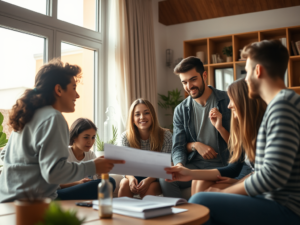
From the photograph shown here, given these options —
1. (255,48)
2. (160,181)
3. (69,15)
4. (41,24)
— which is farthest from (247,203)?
(69,15)

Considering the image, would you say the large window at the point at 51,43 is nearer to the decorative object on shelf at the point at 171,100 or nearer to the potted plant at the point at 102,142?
the potted plant at the point at 102,142

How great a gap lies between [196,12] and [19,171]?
4.22m

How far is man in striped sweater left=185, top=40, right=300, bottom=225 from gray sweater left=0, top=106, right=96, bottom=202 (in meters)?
0.60

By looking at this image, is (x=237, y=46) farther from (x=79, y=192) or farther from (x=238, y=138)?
(x=79, y=192)

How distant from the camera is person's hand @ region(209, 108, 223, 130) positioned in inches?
95.7

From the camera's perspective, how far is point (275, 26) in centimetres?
466

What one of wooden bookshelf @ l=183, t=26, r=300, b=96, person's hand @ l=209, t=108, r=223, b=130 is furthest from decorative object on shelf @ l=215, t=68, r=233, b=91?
person's hand @ l=209, t=108, r=223, b=130

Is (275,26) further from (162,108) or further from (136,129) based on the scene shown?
(136,129)

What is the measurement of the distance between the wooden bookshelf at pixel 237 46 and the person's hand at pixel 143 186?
268cm

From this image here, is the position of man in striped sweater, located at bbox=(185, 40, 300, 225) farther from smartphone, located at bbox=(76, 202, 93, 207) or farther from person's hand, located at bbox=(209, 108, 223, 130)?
person's hand, located at bbox=(209, 108, 223, 130)

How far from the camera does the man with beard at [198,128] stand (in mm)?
2525

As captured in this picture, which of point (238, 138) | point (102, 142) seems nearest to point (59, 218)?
point (238, 138)

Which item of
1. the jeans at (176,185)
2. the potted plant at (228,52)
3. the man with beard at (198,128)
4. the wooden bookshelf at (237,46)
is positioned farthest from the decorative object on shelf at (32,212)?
the potted plant at (228,52)

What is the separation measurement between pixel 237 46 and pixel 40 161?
4020mm
